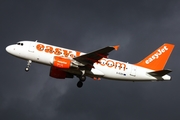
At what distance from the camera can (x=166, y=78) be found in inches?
2697

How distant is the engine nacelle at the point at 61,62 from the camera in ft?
211

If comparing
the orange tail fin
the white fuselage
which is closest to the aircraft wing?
the white fuselage

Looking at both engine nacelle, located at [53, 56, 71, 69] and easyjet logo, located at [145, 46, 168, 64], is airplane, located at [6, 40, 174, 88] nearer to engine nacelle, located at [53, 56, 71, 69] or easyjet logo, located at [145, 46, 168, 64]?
engine nacelle, located at [53, 56, 71, 69]

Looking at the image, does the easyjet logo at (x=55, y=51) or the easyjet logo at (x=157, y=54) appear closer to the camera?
the easyjet logo at (x=55, y=51)

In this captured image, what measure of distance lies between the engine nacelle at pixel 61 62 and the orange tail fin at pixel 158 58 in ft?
39.7

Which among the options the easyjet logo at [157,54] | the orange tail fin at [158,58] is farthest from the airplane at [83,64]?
the easyjet logo at [157,54]

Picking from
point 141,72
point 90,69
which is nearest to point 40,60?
point 90,69

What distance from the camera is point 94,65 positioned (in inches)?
2643

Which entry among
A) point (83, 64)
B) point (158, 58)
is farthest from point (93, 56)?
point (158, 58)

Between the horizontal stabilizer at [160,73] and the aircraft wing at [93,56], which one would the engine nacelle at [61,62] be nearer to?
the aircraft wing at [93,56]

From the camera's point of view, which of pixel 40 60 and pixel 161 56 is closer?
pixel 40 60

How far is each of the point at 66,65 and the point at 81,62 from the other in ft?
7.68

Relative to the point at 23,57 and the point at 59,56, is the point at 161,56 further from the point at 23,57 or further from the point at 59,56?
the point at 23,57

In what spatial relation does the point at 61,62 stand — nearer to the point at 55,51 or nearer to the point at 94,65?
the point at 55,51
